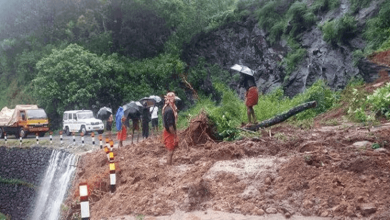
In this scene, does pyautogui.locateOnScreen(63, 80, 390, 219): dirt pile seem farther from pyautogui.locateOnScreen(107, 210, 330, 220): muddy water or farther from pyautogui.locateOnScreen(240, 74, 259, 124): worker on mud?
pyautogui.locateOnScreen(240, 74, 259, 124): worker on mud

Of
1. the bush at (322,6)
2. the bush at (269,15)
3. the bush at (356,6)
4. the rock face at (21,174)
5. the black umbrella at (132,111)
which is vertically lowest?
the rock face at (21,174)

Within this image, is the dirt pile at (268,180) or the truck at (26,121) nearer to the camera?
the dirt pile at (268,180)

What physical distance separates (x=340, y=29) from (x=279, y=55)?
502cm

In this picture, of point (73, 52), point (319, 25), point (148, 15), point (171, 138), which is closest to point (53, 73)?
point (73, 52)

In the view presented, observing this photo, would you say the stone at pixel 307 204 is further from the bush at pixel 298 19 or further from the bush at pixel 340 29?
the bush at pixel 298 19

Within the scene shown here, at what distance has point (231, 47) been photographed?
28.7 metres

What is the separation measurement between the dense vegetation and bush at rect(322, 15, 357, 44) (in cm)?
594

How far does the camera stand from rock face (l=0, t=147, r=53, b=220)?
19672 millimetres

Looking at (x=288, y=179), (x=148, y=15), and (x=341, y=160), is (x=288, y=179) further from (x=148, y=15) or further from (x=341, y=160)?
(x=148, y=15)

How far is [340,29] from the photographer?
1892cm

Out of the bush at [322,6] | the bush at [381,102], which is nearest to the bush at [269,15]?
the bush at [322,6]

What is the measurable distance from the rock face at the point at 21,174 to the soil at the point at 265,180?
11006 mm

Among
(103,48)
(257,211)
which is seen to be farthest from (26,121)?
(257,211)

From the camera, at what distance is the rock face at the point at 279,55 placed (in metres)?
18.8
